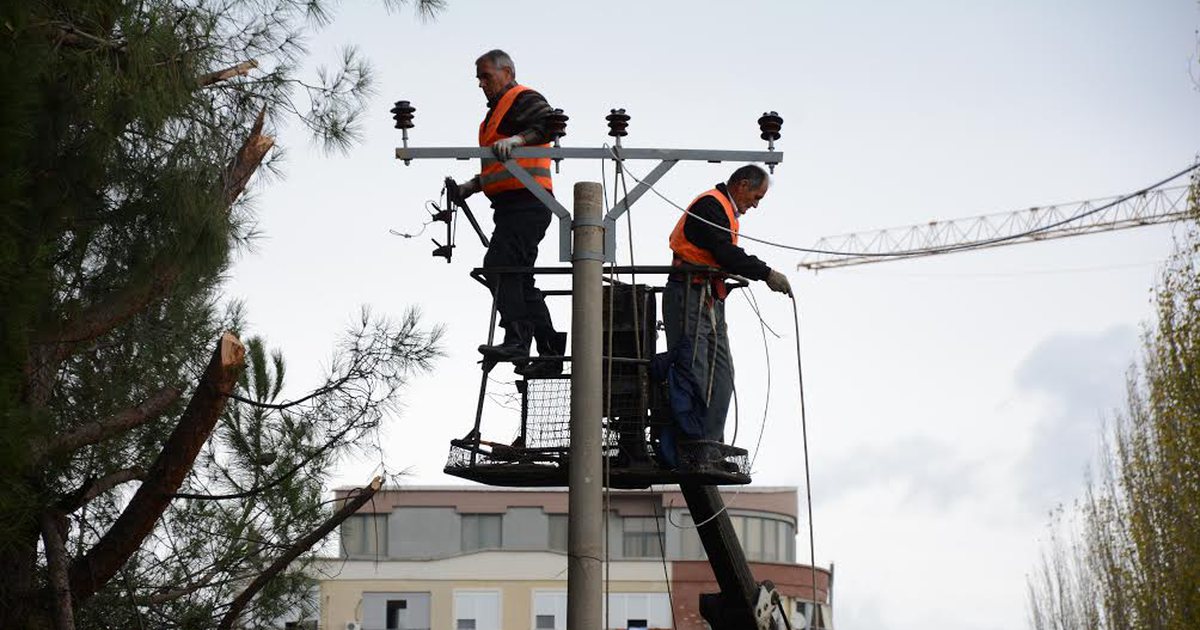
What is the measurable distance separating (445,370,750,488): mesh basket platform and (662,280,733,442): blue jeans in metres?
0.19

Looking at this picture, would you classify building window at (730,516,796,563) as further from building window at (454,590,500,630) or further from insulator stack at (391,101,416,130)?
insulator stack at (391,101,416,130)

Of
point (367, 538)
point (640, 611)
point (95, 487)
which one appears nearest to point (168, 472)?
point (95, 487)

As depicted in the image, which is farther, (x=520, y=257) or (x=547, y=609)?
(x=547, y=609)

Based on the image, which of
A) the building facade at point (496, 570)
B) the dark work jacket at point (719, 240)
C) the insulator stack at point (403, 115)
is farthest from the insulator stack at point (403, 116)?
the building facade at point (496, 570)

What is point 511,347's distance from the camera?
30.9 feet

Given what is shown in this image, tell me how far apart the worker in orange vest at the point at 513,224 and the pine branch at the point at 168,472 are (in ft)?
5.05

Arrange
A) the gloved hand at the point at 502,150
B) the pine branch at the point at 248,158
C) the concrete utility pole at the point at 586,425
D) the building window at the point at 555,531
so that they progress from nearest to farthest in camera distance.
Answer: the concrete utility pole at the point at 586,425
the gloved hand at the point at 502,150
the pine branch at the point at 248,158
the building window at the point at 555,531

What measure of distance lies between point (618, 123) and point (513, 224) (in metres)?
1.58

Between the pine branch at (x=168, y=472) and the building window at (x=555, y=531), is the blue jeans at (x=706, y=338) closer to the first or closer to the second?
the pine branch at (x=168, y=472)

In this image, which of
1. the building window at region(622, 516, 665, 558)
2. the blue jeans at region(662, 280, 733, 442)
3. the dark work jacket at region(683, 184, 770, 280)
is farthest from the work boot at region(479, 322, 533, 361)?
the building window at region(622, 516, 665, 558)

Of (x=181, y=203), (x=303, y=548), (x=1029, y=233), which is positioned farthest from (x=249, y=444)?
(x=1029, y=233)

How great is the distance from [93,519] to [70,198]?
298 centimetres

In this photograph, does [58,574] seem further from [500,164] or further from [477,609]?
[477,609]

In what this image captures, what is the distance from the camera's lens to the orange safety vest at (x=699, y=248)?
949 cm
